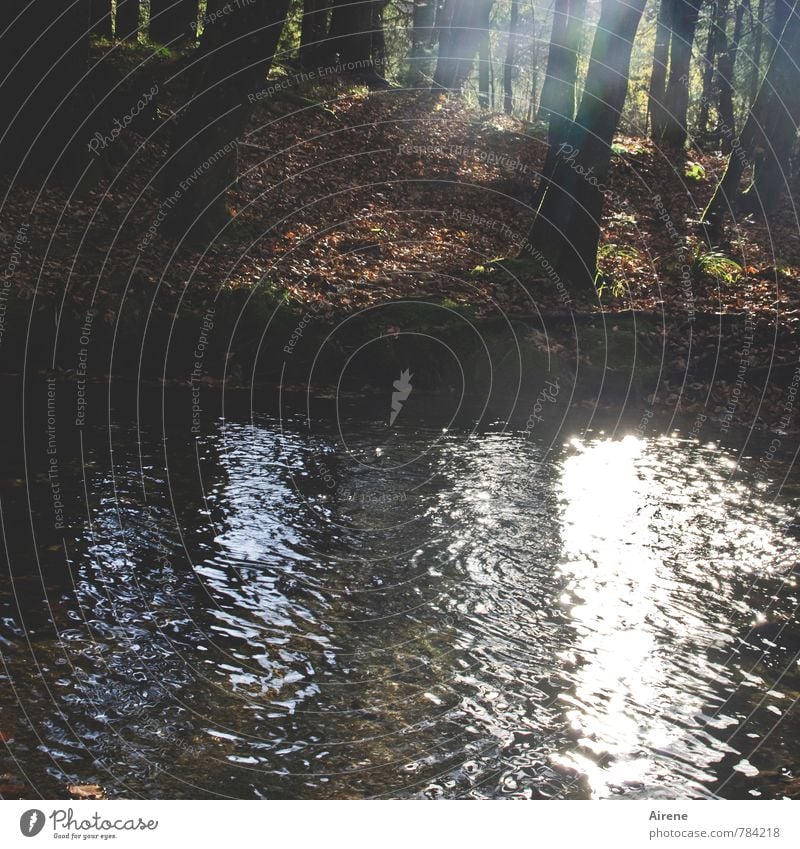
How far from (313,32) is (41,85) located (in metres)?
14.9

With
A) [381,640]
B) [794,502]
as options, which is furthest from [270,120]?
[381,640]

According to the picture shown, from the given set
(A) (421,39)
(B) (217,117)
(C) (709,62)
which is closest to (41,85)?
(B) (217,117)

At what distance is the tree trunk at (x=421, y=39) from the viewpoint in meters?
35.7

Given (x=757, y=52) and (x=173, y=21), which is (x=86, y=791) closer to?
(x=173, y=21)

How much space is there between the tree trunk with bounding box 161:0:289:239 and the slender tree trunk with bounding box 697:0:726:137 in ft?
67.6

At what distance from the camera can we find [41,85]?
15852 millimetres

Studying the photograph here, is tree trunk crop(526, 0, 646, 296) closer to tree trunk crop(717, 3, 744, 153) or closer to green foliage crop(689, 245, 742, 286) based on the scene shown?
green foliage crop(689, 245, 742, 286)

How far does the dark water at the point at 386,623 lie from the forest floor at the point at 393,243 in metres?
3.94

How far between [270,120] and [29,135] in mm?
6936

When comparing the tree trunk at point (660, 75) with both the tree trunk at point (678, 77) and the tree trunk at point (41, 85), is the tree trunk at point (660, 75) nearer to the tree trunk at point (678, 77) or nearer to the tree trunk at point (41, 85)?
the tree trunk at point (678, 77)

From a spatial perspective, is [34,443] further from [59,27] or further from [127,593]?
[59,27]

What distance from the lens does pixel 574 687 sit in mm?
5785

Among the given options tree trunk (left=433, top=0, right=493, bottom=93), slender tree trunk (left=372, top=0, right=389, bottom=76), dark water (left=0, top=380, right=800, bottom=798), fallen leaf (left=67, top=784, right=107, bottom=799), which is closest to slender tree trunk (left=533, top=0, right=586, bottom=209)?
slender tree trunk (left=372, top=0, right=389, bottom=76)

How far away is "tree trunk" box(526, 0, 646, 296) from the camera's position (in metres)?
15.4
